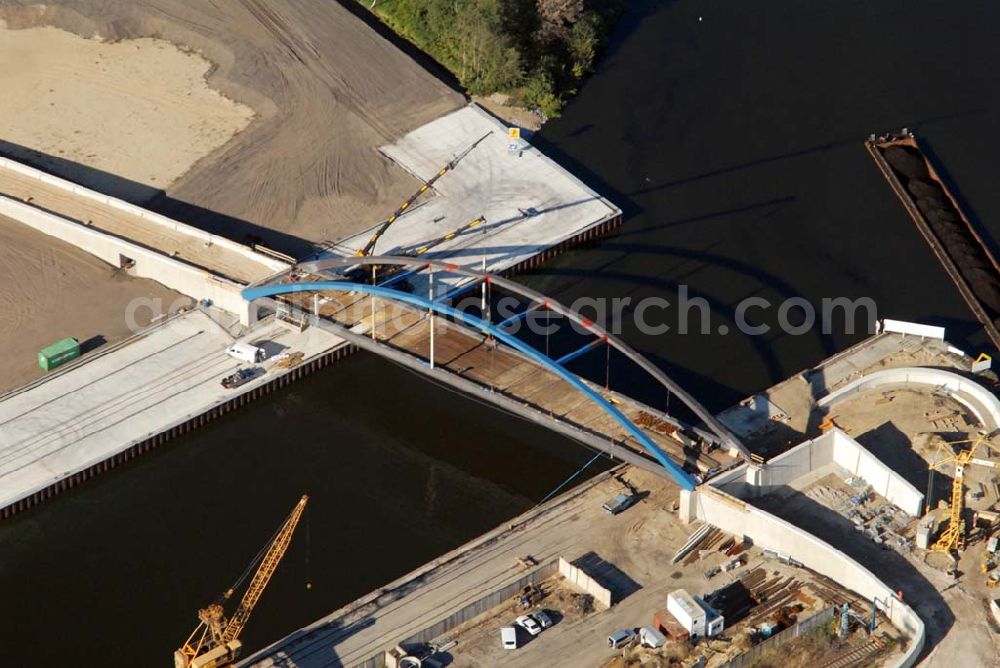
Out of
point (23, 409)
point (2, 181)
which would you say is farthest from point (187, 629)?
point (2, 181)

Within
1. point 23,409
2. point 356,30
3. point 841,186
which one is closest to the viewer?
point 23,409

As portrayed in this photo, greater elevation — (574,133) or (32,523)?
(574,133)

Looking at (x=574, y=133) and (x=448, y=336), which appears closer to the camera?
(x=448, y=336)

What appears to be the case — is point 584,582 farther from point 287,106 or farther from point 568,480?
point 287,106

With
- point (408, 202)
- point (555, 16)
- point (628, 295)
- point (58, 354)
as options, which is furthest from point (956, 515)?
point (555, 16)

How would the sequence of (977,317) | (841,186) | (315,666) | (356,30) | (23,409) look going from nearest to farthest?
1. (315,666)
2. (23,409)
3. (977,317)
4. (841,186)
5. (356,30)

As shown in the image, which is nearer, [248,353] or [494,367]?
[494,367]

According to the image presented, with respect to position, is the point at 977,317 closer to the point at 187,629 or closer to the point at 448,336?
the point at 448,336
